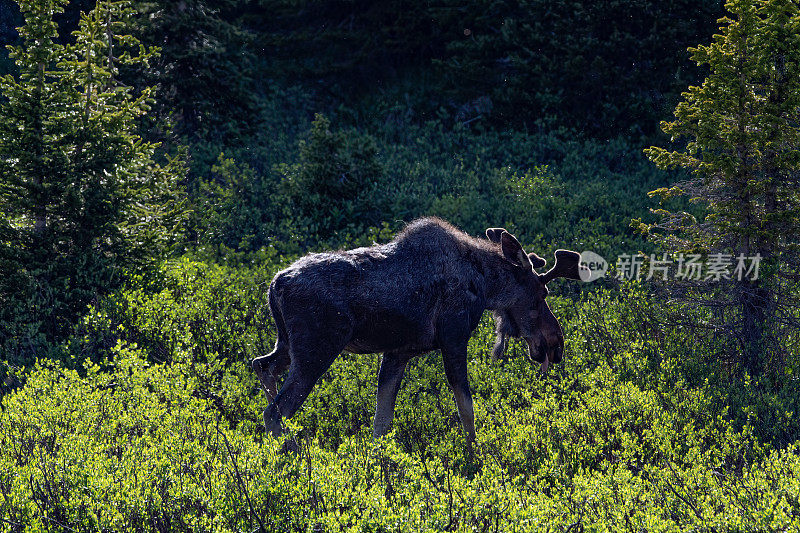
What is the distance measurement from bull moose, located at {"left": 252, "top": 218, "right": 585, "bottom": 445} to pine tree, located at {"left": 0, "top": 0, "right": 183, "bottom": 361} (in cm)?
614

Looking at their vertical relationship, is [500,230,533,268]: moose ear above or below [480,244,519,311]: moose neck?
above

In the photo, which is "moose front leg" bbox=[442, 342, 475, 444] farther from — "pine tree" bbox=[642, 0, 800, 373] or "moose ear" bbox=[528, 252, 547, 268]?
"pine tree" bbox=[642, 0, 800, 373]

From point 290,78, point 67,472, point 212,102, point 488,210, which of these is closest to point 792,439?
point 67,472

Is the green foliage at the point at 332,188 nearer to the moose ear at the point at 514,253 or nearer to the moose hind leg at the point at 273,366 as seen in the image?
the moose ear at the point at 514,253

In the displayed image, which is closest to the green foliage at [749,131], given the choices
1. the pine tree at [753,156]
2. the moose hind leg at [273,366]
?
the pine tree at [753,156]

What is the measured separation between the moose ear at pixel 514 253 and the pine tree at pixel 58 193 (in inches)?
293

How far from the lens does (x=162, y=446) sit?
7492 millimetres

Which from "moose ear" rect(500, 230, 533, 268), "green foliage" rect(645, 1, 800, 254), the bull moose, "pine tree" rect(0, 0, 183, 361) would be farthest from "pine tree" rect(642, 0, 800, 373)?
"pine tree" rect(0, 0, 183, 361)

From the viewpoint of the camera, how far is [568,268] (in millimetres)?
10305

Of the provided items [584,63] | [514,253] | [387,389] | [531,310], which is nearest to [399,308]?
[387,389]

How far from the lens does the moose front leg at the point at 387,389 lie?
361 inches

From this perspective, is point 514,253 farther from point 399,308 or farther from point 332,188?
point 332,188

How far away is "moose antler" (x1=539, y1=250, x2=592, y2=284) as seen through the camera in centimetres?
1020

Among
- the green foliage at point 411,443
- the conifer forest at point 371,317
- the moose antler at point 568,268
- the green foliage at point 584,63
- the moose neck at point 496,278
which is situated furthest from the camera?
the green foliage at point 584,63
